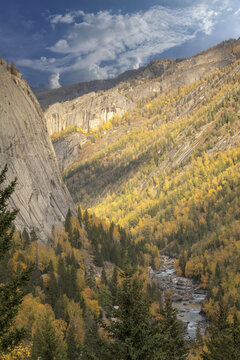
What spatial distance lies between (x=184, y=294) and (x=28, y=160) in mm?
57724

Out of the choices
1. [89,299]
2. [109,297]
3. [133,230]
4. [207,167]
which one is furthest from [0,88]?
[207,167]

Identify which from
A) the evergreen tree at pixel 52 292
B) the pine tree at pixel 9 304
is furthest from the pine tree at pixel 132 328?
the evergreen tree at pixel 52 292

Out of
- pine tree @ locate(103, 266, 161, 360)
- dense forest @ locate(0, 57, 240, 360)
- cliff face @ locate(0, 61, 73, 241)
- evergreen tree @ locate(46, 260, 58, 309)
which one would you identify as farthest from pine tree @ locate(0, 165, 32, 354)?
cliff face @ locate(0, 61, 73, 241)

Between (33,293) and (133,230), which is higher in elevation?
(33,293)

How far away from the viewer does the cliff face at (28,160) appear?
246ft

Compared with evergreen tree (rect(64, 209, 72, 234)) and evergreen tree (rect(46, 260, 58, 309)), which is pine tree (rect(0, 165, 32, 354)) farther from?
evergreen tree (rect(64, 209, 72, 234))

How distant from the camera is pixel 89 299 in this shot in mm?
67375

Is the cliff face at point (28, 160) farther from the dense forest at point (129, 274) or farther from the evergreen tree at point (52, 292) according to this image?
the evergreen tree at point (52, 292)

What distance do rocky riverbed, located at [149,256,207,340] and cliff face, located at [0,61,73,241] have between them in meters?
38.7

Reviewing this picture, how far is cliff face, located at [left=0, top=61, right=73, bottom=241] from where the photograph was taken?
246ft

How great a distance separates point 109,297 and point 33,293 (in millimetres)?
47994

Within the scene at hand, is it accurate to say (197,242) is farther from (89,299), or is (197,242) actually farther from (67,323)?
(67,323)

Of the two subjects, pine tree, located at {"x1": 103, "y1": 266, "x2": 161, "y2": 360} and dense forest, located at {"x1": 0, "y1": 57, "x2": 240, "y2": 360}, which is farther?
dense forest, located at {"x1": 0, "y1": 57, "x2": 240, "y2": 360}

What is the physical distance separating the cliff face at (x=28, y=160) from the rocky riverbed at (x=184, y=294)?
38.7 metres
